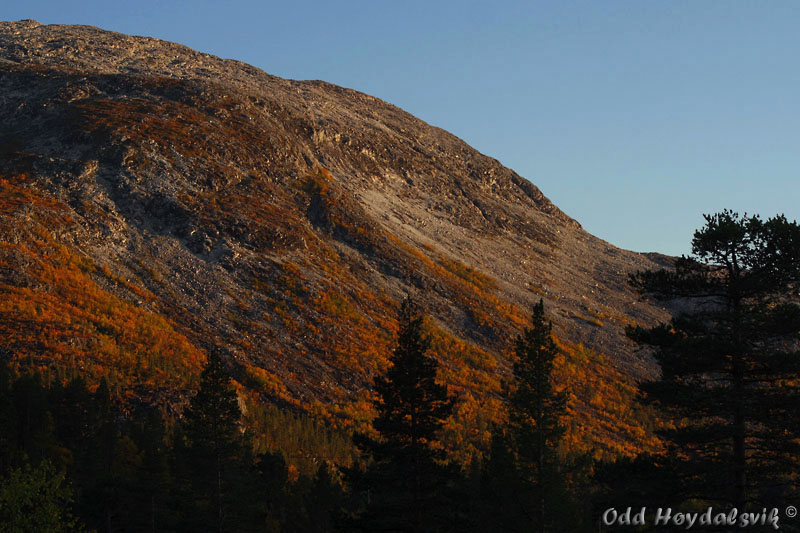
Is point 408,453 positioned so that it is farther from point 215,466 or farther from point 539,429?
point 215,466

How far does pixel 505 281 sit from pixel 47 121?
12486 cm

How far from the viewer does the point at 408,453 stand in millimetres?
29578

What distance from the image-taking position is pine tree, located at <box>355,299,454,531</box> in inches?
1156

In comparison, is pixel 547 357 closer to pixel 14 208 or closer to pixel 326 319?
pixel 326 319

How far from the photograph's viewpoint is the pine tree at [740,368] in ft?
75.4

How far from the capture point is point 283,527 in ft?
217

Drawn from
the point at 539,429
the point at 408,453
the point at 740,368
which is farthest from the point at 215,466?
the point at 740,368

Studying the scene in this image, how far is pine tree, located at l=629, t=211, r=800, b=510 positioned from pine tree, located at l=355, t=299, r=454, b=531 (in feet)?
31.1

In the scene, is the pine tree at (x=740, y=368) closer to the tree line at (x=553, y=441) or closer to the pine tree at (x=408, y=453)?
the tree line at (x=553, y=441)

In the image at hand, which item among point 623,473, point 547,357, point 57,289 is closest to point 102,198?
point 57,289

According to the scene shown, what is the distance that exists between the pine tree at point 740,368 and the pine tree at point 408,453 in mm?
9476

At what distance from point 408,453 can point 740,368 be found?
12928mm

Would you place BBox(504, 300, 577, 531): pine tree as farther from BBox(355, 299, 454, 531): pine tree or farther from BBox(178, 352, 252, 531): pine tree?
BBox(178, 352, 252, 531): pine tree

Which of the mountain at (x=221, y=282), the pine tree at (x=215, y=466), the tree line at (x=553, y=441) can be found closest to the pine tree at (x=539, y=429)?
the tree line at (x=553, y=441)
